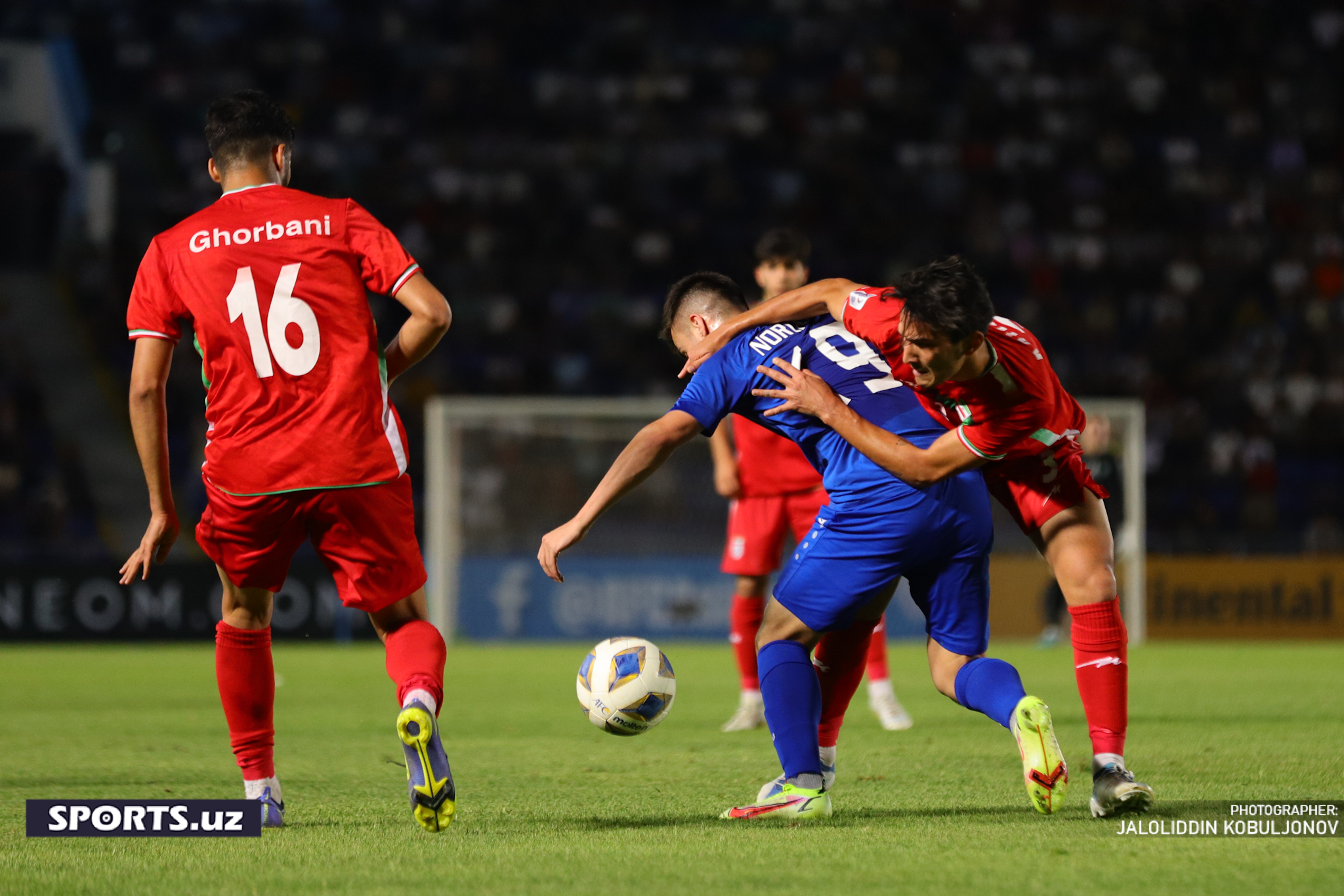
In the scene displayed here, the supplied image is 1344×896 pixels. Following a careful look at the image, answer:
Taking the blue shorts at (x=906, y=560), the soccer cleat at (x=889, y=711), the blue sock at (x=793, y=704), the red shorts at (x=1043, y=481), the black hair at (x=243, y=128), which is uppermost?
the black hair at (x=243, y=128)

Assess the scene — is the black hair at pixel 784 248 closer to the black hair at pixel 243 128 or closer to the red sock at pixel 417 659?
the black hair at pixel 243 128

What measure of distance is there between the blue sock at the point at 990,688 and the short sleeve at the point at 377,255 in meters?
1.96

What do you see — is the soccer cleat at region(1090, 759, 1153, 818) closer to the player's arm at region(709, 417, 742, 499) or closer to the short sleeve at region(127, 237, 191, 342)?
the short sleeve at region(127, 237, 191, 342)

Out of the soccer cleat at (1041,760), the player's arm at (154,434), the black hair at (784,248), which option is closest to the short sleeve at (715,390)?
the soccer cleat at (1041,760)

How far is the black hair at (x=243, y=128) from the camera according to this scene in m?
4.53

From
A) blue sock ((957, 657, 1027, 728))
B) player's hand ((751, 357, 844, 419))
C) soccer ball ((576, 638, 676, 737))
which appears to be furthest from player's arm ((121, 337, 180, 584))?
blue sock ((957, 657, 1027, 728))

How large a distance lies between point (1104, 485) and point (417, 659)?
329 inches

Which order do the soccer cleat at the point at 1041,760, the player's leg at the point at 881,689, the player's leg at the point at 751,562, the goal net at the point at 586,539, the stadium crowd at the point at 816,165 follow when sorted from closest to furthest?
the soccer cleat at the point at 1041,760 → the player's leg at the point at 881,689 → the player's leg at the point at 751,562 → the goal net at the point at 586,539 → the stadium crowd at the point at 816,165

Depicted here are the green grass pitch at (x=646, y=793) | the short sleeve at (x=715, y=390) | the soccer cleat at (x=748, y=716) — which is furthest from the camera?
the soccer cleat at (x=748, y=716)

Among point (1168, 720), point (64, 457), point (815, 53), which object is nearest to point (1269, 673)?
point (1168, 720)

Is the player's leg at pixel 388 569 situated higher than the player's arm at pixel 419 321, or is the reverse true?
the player's arm at pixel 419 321

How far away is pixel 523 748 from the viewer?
6914mm

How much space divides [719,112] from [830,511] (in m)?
19.0

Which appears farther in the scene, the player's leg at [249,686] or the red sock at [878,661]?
the red sock at [878,661]
